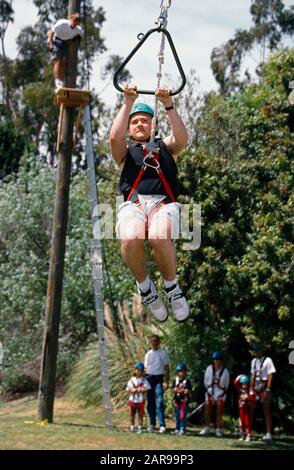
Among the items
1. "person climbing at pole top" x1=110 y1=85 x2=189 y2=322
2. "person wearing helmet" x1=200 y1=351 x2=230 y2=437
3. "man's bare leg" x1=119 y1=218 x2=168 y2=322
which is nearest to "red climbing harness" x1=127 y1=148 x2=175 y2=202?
"person climbing at pole top" x1=110 y1=85 x2=189 y2=322

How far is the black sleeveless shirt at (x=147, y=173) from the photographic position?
6434mm

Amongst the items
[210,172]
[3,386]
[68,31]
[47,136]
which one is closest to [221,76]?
[47,136]

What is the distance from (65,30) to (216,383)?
250 inches

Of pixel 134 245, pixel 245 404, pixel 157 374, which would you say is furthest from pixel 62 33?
Result: pixel 134 245

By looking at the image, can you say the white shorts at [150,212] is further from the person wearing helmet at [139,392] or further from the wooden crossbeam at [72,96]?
the person wearing helmet at [139,392]

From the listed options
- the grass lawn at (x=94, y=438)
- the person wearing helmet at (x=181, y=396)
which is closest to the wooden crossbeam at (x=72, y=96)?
the person wearing helmet at (x=181, y=396)

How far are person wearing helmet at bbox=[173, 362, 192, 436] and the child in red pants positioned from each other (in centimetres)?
87

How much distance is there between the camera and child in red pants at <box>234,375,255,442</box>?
599 inches

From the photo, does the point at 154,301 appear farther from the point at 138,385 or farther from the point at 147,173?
the point at 138,385

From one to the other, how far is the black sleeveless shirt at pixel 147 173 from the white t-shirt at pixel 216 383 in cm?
949

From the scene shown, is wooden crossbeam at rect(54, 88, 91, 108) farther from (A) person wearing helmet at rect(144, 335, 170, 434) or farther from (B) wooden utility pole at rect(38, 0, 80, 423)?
(A) person wearing helmet at rect(144, 335, 170, 434)

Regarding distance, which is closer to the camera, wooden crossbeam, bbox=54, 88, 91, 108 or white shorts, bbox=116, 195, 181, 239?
white shorts, bbox=116, 195, 181, 239

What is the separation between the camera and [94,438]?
15047 mm
